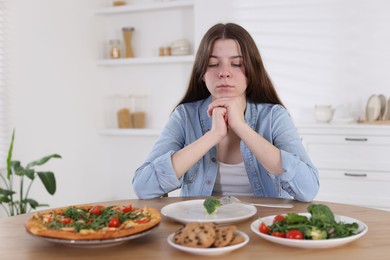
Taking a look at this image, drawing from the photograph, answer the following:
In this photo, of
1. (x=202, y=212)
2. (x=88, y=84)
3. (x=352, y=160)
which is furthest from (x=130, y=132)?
(x=202, y=212)

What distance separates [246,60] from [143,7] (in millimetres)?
2844

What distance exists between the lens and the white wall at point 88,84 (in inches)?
160

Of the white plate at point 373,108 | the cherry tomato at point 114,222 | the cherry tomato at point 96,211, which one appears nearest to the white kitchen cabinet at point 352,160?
the white plate at point 373,108

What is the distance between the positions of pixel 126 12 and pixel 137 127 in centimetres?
105

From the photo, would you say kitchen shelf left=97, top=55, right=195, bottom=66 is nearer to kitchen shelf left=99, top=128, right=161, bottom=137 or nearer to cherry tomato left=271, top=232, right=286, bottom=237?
kitchen shelf left=99, top=128, right=161, bottom=137

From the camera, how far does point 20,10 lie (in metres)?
4.01

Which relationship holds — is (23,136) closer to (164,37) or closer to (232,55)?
(164,37)

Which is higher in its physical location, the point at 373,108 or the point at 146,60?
the point at 146,60

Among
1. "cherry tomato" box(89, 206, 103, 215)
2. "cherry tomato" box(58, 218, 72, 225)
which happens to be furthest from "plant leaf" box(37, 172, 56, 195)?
"cherry tomato" box(58, 218, 72, 225)

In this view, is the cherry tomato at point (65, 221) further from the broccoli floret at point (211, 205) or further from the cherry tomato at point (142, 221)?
the broccoli floret at point (211, 205)

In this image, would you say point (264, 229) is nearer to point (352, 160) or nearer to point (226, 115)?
point (226, 115)

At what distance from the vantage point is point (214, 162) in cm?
205

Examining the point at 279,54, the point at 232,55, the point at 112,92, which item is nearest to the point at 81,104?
the point at 112,92

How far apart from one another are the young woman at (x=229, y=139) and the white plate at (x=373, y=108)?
2.00 meters
